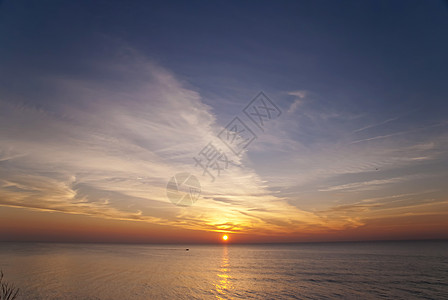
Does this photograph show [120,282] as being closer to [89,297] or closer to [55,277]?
[89,297]

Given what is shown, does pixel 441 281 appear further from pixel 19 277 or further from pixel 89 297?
pixel 19 277

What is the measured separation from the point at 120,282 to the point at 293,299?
29.7 m

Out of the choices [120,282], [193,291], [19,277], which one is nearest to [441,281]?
[193,291]

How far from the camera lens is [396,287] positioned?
41.8m

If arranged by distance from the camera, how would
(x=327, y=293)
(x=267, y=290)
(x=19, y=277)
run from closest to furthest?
(x=327, y=293) < (x=267, y=290) < (x=19, y=277)

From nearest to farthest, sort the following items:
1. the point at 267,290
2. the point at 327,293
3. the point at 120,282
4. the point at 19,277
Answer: the point at 327,293
the point at 267,290
the point at 120,282
the point at 19,277

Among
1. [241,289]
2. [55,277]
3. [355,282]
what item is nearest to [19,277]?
[55,277]

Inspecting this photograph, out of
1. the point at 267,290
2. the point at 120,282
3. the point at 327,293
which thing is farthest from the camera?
the point at 120,282

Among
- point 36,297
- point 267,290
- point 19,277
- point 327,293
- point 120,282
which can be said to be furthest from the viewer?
point 19,277

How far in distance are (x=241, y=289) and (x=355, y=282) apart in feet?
71.8

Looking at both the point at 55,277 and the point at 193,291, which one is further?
the point at 55,277

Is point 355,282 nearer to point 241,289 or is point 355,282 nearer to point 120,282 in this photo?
point 241,289

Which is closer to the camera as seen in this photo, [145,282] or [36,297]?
[36,297]

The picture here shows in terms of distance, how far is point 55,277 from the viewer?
160 feet
